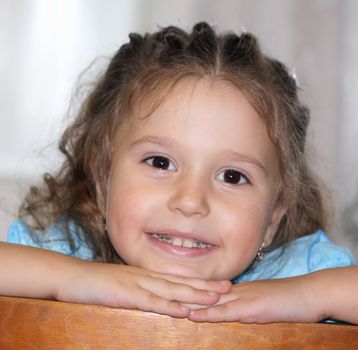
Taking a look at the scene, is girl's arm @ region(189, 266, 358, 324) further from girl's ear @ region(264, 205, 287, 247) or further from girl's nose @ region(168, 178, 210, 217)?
girl's ear @ region(264, 205, 287, 247)

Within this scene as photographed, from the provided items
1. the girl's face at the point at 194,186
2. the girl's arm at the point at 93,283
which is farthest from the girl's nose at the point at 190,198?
the girl's arm at the point at 93,283

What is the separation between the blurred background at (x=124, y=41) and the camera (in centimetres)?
207

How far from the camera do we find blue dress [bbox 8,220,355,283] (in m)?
1.51

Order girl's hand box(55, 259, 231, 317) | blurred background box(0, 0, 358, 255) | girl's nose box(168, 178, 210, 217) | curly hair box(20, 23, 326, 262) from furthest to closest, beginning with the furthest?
blurred background box(0, 0, 358, 255)
curly hair box(20, 23, 326, 262)
girl's nose box(168, 178, 210, 217)
girl's hand box(55, 259, 231, 317)

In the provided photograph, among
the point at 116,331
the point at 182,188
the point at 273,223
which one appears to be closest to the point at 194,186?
the point at 182,188

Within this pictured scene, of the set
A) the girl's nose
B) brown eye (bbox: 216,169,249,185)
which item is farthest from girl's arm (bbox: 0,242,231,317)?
brown eye (bbox: 216,169,249,185)

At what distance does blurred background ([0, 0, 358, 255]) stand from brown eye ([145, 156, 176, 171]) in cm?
82

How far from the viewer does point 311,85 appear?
84.5 inches

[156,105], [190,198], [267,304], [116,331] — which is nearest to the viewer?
[116,331]

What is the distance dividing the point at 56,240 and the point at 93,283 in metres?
0.59

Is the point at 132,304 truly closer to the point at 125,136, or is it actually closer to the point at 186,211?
the point at 186,211

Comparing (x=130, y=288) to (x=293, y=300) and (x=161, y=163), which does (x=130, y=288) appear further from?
(x=161, y=163)

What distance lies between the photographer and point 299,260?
1.53m

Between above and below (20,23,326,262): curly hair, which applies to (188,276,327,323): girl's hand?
below
